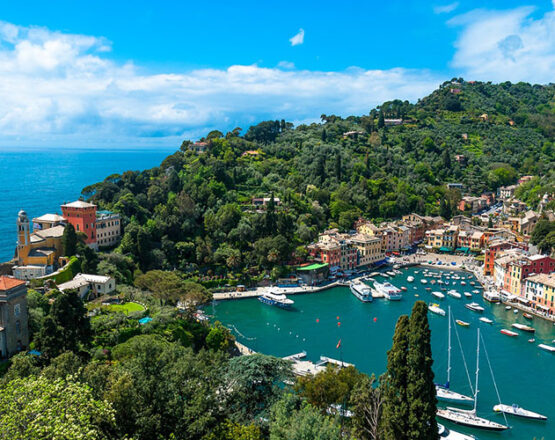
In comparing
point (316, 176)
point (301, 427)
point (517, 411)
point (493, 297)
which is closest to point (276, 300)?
point (517, 411)

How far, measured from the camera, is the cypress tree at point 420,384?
13914 millimetres

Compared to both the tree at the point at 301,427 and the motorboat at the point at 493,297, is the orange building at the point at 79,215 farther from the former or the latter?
the motorboat at the point at 493,297

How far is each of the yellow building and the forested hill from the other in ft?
26.4

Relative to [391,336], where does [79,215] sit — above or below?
above

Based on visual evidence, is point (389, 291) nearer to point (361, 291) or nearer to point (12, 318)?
point (361, 291)

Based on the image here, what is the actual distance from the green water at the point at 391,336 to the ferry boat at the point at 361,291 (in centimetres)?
61

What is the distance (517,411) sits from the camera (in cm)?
2180

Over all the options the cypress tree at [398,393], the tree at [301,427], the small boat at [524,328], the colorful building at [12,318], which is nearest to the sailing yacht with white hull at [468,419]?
the cypress tree at [398,393]

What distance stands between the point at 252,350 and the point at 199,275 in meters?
14.1

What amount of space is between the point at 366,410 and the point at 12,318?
49.6 feet

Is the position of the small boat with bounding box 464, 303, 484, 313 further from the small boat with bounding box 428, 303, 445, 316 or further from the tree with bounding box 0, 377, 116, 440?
the tree with bounding box 0, 377, 116, 440

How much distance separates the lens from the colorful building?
1791cm

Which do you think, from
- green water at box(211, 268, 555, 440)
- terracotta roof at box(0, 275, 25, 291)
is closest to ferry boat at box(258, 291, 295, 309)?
green water at box(211, 268, 555, 440)

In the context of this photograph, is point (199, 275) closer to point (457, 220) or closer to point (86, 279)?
point (86, 279)
